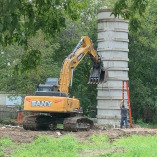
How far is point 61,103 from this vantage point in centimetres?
1970

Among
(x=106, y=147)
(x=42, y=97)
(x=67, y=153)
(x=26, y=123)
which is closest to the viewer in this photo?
(x=67, y=153)

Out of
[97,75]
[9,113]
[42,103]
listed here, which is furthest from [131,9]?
[9,113]

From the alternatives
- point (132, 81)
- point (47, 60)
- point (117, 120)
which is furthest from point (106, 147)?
point (132, 81)

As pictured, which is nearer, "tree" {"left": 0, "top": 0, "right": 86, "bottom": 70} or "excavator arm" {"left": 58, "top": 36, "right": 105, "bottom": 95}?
"tree" {"left": 0, "top": 0, "right": 86, "bottom": 70}

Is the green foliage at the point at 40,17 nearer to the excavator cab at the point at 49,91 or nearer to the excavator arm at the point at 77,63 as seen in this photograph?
the excavator cab at the point at 49,91

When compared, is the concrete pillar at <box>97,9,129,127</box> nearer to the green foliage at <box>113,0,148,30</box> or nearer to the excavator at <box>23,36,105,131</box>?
the excavator at <box>23,36,105,131</box>

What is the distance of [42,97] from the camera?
784 inches

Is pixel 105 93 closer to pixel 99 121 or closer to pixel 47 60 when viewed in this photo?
pixel 99 121

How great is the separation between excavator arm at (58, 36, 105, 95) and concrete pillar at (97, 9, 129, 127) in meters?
1.50

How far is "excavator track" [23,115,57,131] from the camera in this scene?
21391 millimetres

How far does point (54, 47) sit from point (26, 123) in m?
9.81

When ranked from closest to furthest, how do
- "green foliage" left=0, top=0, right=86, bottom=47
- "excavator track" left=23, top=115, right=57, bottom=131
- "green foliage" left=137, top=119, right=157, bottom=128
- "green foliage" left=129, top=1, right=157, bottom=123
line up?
"green foliage" left=0, top=0, right=86, bottom=47, "excavator track" left=23, top=115, right=57, bottom=131, "green foliage" left=129, top=1, right=157, bottom=123, "green foliage" left=137, top=119, right=157, bottom=128

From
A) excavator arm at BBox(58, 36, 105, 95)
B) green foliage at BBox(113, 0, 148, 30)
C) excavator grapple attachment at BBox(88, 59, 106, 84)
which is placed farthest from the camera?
excavator grapple attachment at BBox(88, 59, 106, 84)

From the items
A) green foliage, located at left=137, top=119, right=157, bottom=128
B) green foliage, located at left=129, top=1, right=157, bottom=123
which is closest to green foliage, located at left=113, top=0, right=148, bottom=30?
green foliage, located at left=129, top=1, right=157, bottom=123
